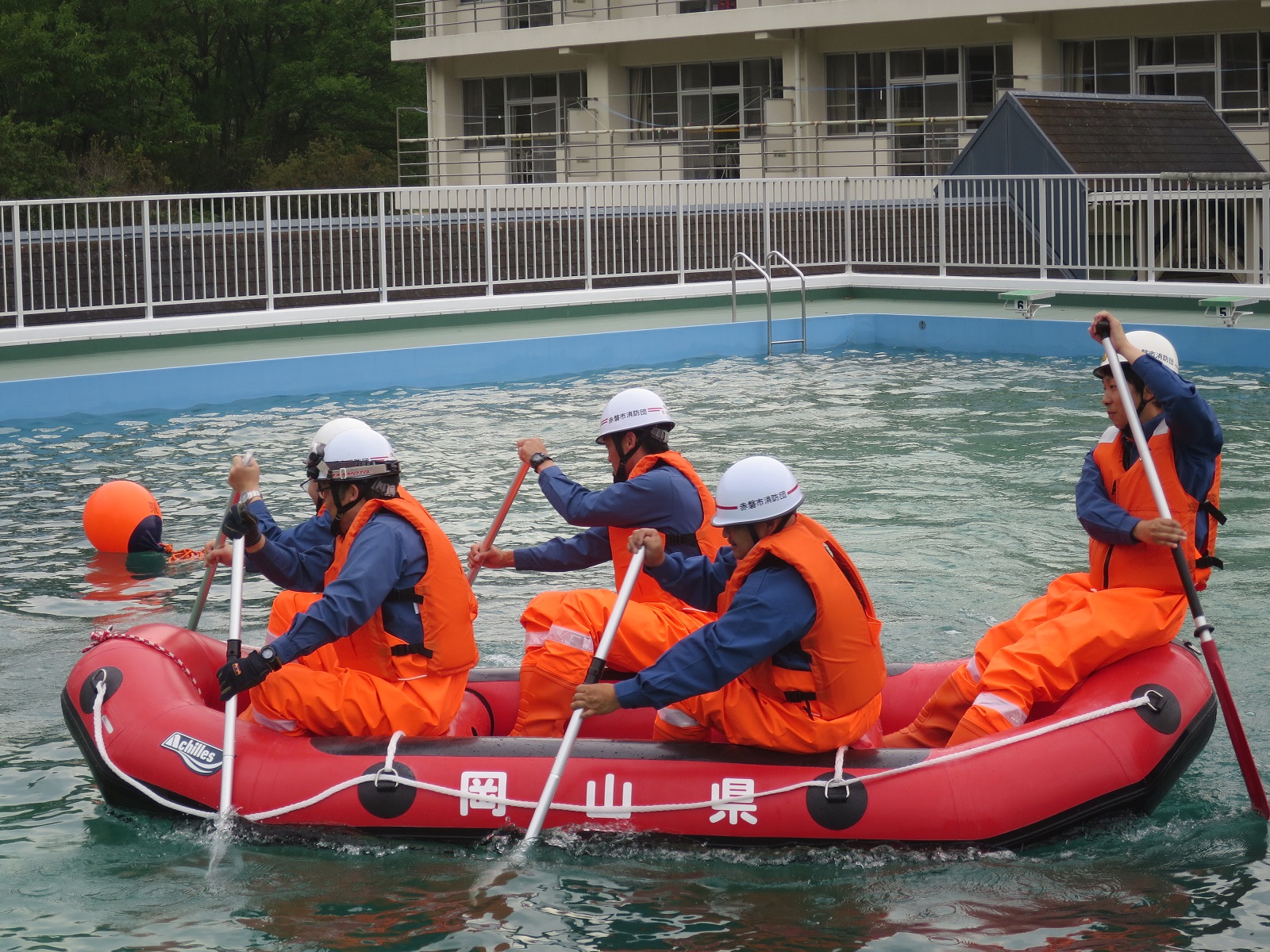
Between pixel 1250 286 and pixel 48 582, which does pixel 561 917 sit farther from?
pixel 1250 286

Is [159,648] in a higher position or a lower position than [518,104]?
lower

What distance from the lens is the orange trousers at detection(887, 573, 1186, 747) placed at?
240 inches

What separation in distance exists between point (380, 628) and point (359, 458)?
0.67 meters

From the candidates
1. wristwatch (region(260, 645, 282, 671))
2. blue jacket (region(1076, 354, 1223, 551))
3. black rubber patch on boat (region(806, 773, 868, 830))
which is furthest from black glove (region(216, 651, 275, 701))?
blue jacket (region(1076, 354, 1223, 551))

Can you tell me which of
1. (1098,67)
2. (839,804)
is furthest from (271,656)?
(1098,67)

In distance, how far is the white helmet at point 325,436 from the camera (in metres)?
6.45

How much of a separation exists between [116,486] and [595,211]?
10.4 meters

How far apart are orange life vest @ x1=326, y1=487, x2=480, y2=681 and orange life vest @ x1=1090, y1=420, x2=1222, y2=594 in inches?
100

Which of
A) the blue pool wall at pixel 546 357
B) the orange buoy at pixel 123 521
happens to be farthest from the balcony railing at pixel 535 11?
the orange buoy at pixel 123 521

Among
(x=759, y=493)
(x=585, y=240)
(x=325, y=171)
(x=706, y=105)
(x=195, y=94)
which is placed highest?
(x=195, y=94)

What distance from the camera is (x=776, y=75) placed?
3606cm

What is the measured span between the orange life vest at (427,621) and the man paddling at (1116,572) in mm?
1804

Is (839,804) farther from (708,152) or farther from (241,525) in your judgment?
(708,152)

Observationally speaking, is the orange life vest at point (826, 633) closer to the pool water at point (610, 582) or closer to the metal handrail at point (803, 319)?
the pool water at point (610, 582)
